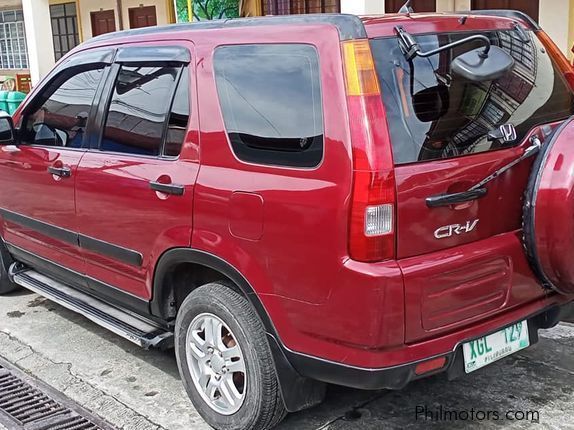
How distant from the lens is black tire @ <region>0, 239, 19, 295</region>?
5.11m

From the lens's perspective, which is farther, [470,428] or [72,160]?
[72,160]

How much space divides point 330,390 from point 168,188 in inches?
54.6

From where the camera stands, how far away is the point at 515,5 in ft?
29.1

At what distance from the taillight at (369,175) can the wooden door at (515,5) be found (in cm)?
688

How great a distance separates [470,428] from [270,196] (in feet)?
4.92

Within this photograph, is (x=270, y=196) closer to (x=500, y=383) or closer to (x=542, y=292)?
(x=542, y=292)

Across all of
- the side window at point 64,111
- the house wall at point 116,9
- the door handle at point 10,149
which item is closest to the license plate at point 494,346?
the side window at point 64,111

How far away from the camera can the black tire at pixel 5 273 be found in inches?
201

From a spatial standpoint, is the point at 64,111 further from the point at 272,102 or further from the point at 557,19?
the point at 557,19

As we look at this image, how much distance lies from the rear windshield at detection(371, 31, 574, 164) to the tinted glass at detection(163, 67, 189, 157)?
1024 millimetres

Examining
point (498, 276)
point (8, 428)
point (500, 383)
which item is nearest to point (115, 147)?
point (8, 428)

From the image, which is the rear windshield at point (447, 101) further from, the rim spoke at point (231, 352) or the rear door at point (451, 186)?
the rim spoke at point (231, 352)

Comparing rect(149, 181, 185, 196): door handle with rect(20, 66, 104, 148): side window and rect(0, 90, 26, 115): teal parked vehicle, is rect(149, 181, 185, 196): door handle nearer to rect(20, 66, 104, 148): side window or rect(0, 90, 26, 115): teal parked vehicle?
rect(20, 66, 104, 148): side window

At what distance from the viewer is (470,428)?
3285 mm
